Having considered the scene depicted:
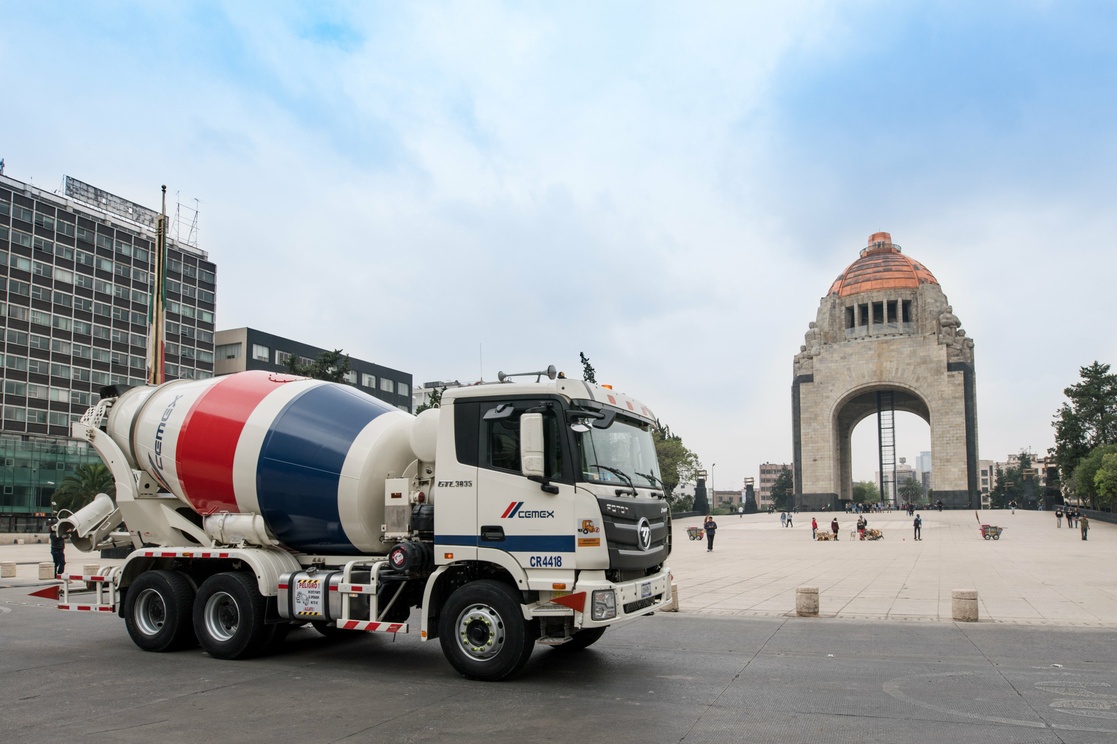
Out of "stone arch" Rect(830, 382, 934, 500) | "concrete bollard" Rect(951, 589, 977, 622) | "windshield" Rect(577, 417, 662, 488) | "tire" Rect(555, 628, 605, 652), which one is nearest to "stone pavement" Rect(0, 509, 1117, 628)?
"concrete bollard" Rect(951, 589, 977, 622)

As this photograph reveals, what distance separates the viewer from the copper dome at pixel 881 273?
95.6 metres

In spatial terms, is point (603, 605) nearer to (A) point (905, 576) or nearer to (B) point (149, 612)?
(B) point (149, 612)

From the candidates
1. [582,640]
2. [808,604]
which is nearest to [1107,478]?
[808,604]

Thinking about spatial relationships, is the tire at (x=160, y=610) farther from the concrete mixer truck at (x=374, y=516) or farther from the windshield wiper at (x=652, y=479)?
the windshield wiper at (x=652, y=479)

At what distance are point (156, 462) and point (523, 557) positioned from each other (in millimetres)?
5945

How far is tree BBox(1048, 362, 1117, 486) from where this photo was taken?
88812 millimetres

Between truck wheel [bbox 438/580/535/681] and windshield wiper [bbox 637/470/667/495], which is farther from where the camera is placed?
windshield wiper [bbox 637/470/667/495]

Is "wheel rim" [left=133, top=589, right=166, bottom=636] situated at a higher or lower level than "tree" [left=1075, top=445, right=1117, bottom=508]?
lower

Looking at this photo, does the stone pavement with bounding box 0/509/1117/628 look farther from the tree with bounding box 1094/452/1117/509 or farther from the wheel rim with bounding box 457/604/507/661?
the tree with bounding box 1094/452/1117/509

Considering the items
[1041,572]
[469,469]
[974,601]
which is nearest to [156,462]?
[469,469]

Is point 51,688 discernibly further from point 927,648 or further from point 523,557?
point 927,648

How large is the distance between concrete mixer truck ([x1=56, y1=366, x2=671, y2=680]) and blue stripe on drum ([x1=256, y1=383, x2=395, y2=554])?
22 millimetres

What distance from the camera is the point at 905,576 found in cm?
2453

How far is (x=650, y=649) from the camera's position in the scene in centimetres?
1215
